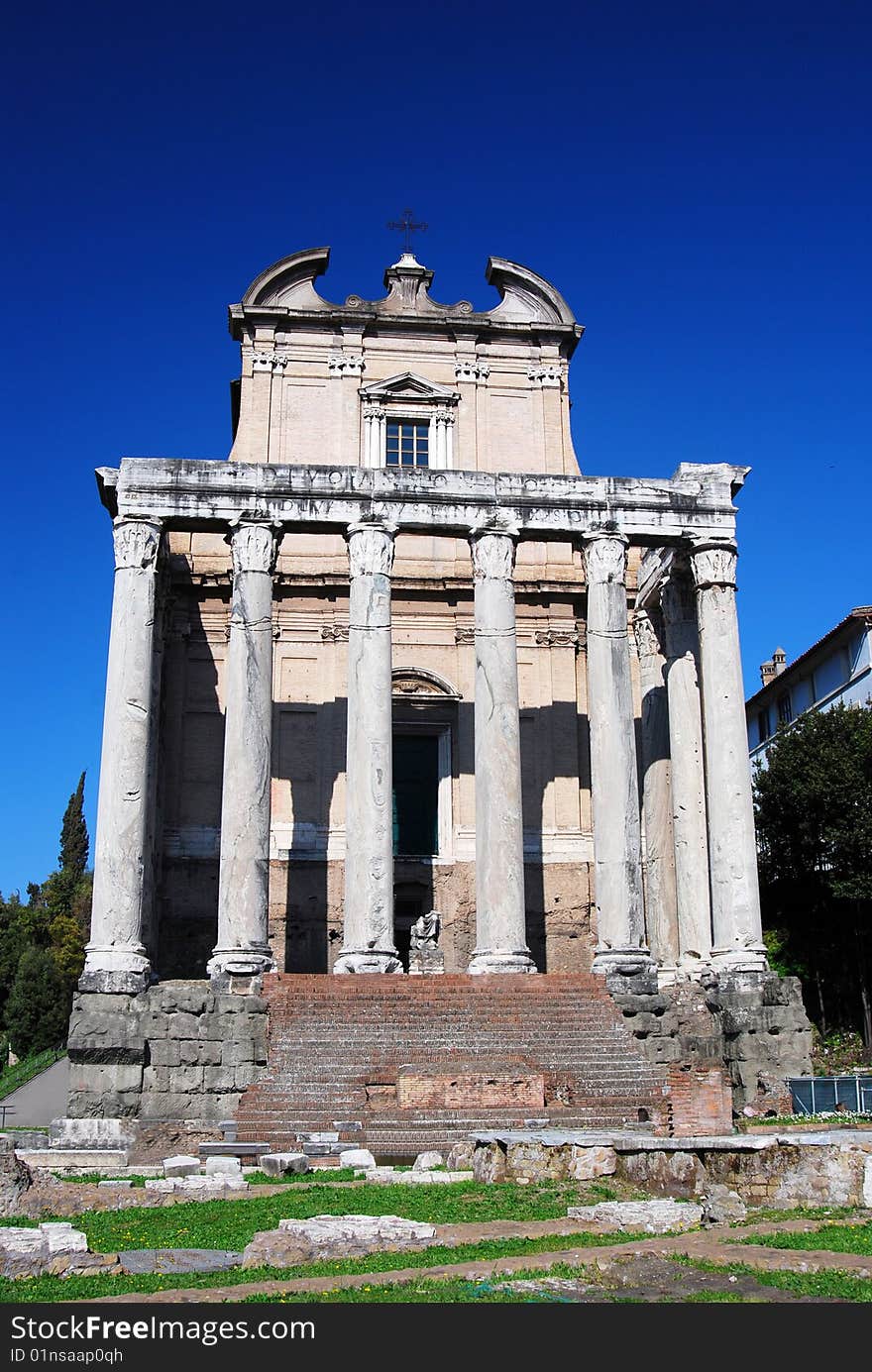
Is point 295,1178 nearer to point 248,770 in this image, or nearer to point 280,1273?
point 280,1273

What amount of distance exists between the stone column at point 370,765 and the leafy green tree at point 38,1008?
31.4 meters

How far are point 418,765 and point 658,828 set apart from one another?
6.48m

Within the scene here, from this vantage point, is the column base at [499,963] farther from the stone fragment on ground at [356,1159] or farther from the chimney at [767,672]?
the chimney at [767,672]

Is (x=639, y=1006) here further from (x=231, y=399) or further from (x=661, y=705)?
(x=231, y=399)

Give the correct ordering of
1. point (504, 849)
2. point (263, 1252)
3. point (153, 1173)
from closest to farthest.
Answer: point (263, 1252)
point (153, 1173)
point (504, 849)

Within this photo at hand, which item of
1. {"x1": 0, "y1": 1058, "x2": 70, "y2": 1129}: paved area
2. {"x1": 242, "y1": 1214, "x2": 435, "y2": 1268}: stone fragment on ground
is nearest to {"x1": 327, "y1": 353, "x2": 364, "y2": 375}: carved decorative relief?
{"x1": 0, "y1": 1058, "x2": 70, "y2": 1129}: paved area

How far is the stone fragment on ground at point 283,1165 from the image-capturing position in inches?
648

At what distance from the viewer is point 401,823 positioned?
110 feet

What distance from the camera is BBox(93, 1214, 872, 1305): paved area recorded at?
8.78m

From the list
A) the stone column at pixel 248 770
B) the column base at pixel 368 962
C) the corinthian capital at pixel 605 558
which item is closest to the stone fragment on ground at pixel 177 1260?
the stone column at pixel 248 770

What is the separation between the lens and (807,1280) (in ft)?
29.7

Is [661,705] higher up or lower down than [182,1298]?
higher up
